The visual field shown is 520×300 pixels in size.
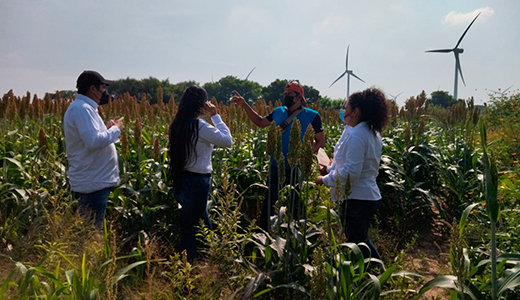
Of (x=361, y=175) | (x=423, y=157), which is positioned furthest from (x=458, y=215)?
(x=361, y=175)

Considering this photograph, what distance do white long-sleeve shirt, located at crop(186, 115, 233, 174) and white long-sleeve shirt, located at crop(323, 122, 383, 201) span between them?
1.12 meters

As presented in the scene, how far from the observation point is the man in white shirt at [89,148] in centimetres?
342

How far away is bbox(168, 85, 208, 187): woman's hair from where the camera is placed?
3.71 m

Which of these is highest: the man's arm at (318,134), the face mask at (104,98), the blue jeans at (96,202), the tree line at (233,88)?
the tree line at (233,88)

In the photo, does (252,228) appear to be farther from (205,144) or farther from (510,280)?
(510,280)

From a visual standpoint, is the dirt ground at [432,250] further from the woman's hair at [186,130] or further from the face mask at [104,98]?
the face mask at [104,98]

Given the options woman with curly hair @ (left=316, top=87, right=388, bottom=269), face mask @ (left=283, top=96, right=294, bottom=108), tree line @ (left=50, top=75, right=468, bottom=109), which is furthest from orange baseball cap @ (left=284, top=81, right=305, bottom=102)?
tree line @ (left=50, top=75, right=468, bottom=109)

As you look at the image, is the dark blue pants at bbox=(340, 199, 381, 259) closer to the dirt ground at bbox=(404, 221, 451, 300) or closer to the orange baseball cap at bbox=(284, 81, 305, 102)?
the dirt ground at bbox=(404, 221, 451, 300)

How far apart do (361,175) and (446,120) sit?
4709mm

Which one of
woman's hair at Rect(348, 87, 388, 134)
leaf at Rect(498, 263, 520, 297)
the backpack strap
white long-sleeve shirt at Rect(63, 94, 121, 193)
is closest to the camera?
leaf at Rect(498, 263, 520, 297)

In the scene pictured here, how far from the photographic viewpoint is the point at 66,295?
2.07 m

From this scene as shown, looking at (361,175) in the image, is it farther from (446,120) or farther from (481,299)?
(446,120)

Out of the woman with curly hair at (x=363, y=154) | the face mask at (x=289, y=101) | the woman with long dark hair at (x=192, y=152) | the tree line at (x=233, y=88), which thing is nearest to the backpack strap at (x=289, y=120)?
the face mask at (x=289, y=101)

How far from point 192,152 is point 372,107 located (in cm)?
169
